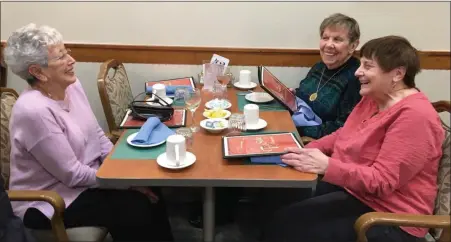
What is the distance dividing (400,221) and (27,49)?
1.46 metres

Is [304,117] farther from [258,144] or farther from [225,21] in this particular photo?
[225,21]

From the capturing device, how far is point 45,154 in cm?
162

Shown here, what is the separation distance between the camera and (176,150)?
1536mm

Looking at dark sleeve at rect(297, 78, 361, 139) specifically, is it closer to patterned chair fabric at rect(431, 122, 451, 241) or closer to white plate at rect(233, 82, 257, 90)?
white plate at rect(233, 82, 257, 90)

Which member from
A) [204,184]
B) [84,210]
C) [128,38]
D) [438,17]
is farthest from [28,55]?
[438,17]

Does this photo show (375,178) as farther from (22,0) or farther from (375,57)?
(22,0)

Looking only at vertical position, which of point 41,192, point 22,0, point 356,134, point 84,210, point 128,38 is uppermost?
point 22,0

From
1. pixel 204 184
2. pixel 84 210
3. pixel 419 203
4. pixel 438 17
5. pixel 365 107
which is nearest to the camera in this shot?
pixel 204 184

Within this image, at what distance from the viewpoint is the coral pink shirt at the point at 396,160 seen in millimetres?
1506

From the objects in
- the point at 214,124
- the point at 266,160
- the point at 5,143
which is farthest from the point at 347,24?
the point at 5,143

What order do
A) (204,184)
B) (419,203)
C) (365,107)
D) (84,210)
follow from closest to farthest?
(204,184), (419,203), (84,210), (365,107)

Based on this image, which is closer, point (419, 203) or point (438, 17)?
point (419, 203)

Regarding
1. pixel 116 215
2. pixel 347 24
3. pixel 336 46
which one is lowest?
pixel 116 215

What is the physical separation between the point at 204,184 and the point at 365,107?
78 cm
